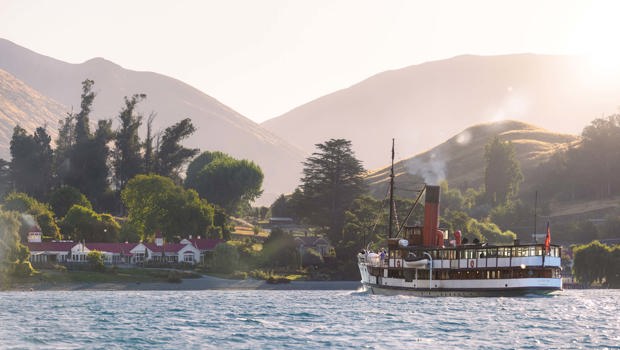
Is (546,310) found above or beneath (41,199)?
beneath

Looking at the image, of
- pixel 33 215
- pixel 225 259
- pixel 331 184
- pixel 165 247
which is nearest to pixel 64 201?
pixel 33 215

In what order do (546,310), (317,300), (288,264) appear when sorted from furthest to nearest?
(288,264), (317,300), (546,310)

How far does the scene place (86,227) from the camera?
161250 millimetres

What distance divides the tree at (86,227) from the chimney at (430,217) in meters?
73.7

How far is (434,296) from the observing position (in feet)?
331

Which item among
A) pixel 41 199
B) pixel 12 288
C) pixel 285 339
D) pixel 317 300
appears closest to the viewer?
pixel 285 339

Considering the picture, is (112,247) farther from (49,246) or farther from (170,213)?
(170,213)

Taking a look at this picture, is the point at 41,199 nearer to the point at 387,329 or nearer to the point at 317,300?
the point at 317,300

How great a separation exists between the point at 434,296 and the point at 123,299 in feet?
100

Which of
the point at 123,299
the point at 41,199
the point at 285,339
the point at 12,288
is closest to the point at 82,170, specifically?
the point at 41,199

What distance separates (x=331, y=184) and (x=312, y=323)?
102208 mm

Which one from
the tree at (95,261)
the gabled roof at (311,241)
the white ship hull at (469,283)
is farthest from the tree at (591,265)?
the tree at (95,261)

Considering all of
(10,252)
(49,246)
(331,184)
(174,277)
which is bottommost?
(174,277)

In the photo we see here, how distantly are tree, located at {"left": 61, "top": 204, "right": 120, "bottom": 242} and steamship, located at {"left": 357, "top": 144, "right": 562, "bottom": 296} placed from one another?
6688 centimetres
